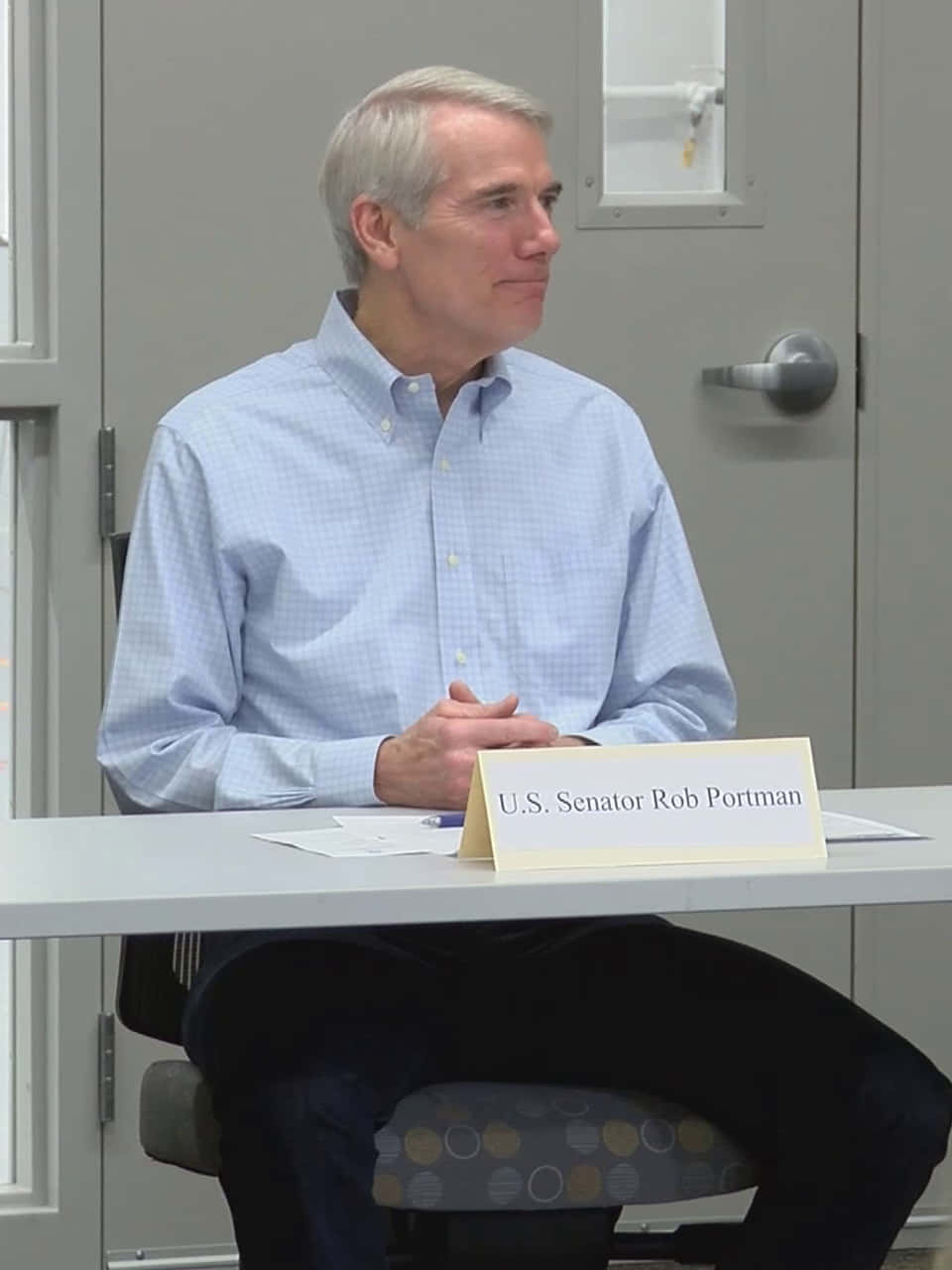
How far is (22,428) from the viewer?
290 centimetres

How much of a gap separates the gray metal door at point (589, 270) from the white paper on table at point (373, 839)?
1.28 metres

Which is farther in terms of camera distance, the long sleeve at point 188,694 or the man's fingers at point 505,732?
the long sleeve at point 188,694

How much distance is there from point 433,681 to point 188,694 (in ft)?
0.78

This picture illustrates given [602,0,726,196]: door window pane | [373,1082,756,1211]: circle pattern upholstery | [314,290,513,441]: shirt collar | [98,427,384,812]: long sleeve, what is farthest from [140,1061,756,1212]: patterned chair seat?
[602,0,726,196]: door window pane

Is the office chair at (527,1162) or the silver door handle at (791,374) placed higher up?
the silver door handle at (791,374)

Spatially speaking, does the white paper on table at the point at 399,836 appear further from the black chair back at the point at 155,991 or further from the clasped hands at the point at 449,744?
the black chair back at the point at 155,991

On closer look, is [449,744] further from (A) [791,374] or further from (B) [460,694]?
(A) [791,374]

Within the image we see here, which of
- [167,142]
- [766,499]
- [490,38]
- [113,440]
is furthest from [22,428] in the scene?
[766,499]

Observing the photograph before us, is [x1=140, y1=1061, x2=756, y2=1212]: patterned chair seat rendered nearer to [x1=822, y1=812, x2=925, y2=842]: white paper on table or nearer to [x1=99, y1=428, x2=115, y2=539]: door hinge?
[x1=822, y1=812, x2=925, y2=842]: white paper on table

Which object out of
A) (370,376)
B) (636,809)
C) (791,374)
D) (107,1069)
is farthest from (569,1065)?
(791,374)

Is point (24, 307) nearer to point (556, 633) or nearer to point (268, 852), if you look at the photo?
point (556, 633)

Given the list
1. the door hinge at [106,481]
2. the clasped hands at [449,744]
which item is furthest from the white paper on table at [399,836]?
the door hinge at [106,481]

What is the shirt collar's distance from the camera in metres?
2.18

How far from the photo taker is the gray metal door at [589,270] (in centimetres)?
284
